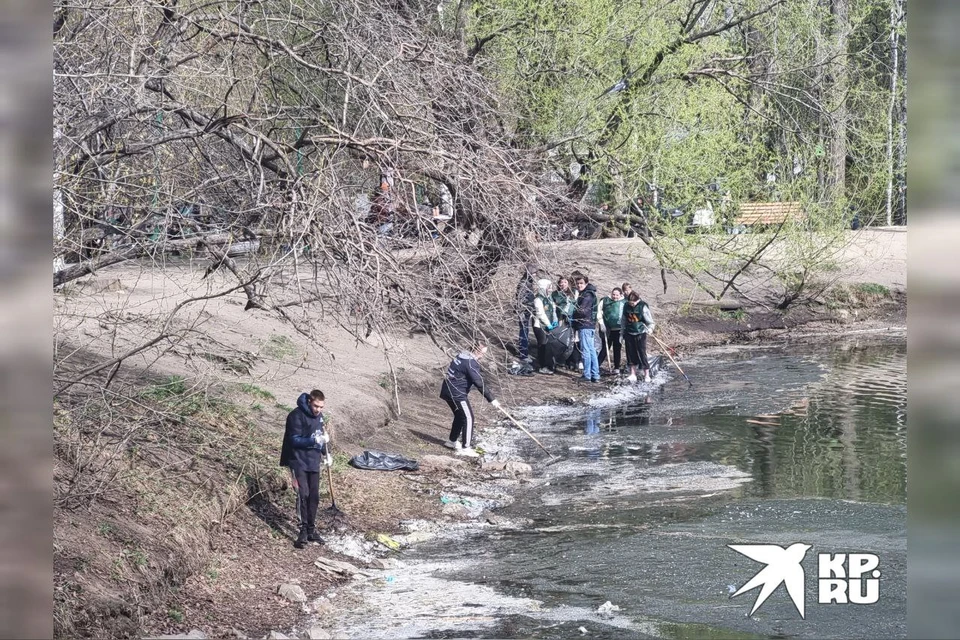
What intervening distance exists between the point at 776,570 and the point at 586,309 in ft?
40.9

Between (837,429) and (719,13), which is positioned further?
(719,13)

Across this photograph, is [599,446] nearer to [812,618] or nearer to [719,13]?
[812,618]

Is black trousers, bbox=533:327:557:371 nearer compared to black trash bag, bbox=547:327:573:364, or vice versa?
black trousers, bbox=533:327:557:371

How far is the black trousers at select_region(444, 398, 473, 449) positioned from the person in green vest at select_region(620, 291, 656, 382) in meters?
6.51

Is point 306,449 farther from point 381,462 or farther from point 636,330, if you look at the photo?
point 636,330

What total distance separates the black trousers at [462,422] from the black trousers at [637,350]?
6.82 metres

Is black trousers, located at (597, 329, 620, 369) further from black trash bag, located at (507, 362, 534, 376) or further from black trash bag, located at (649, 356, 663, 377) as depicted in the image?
black trash bag, located at (507, 362, 534, 376)

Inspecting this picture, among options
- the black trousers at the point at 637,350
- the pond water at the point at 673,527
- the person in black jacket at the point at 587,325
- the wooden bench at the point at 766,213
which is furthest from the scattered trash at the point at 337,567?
the wooden bench at the point at 766,213

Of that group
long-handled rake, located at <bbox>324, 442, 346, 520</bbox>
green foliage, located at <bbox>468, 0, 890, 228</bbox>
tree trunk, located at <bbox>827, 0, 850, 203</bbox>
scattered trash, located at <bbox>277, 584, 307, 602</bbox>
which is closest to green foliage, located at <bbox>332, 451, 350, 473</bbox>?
long-handled rake, located at <bbox>324, 442, 346, 520</bbox>

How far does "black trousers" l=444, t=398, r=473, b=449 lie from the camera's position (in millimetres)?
17250

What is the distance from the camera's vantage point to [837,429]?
18203 millimetres
